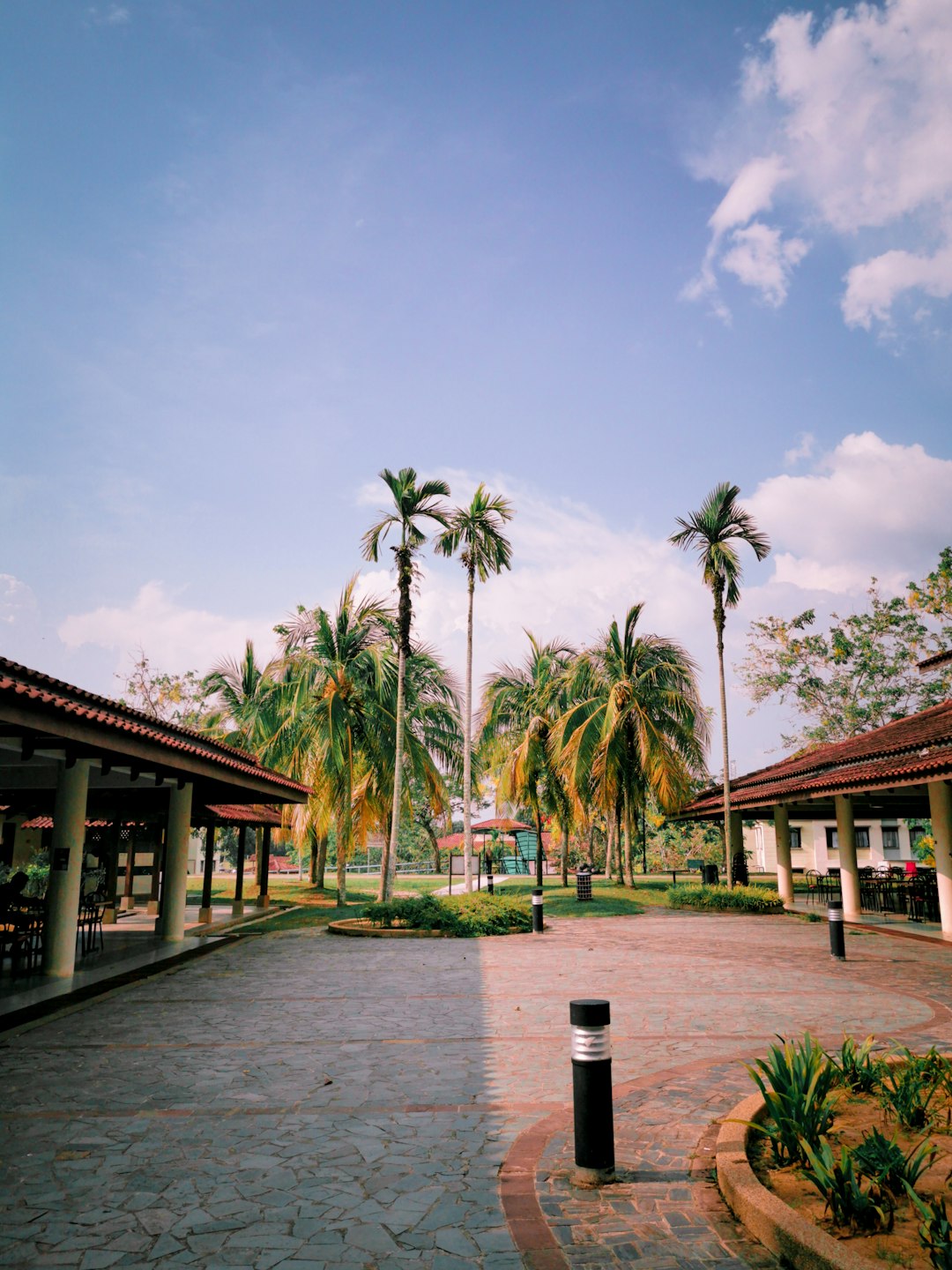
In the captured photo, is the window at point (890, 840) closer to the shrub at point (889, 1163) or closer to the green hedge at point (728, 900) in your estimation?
the green hedge at point (728, 900)

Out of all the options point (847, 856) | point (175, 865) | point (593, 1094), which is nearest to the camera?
point (593, 1094)

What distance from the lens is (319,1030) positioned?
8711 mm

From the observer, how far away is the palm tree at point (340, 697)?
24.5 meters

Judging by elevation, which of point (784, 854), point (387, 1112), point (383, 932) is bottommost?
point (383, 932)

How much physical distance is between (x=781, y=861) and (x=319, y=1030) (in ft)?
65.9

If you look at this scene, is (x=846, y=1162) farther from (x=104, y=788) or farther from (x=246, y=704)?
(x=246, y=704)

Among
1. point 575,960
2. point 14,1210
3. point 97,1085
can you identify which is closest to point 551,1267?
point 14,1210

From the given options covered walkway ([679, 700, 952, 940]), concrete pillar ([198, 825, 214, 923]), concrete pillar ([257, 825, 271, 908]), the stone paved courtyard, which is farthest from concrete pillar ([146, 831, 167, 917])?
covered walkway ([679, 700, 952, 940])

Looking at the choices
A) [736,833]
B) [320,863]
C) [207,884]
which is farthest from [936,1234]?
[320,863]

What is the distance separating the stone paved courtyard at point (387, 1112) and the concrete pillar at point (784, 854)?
12.8m

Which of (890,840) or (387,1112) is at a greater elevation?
(890,840)

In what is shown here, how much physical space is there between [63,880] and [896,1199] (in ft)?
37.5

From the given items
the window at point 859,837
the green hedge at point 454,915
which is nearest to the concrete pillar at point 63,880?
the green hedge at point 454,915

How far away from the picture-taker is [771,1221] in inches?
153
